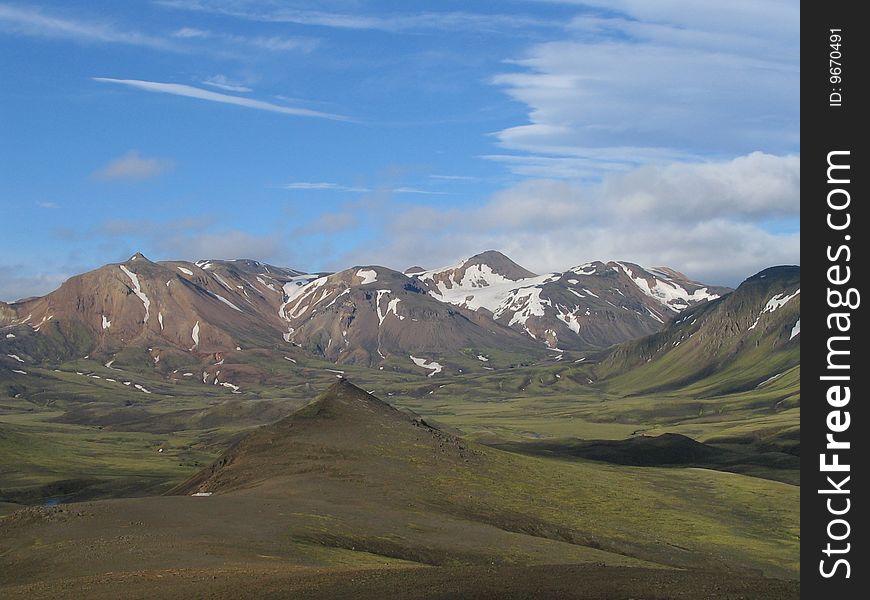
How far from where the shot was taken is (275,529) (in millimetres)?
90375
